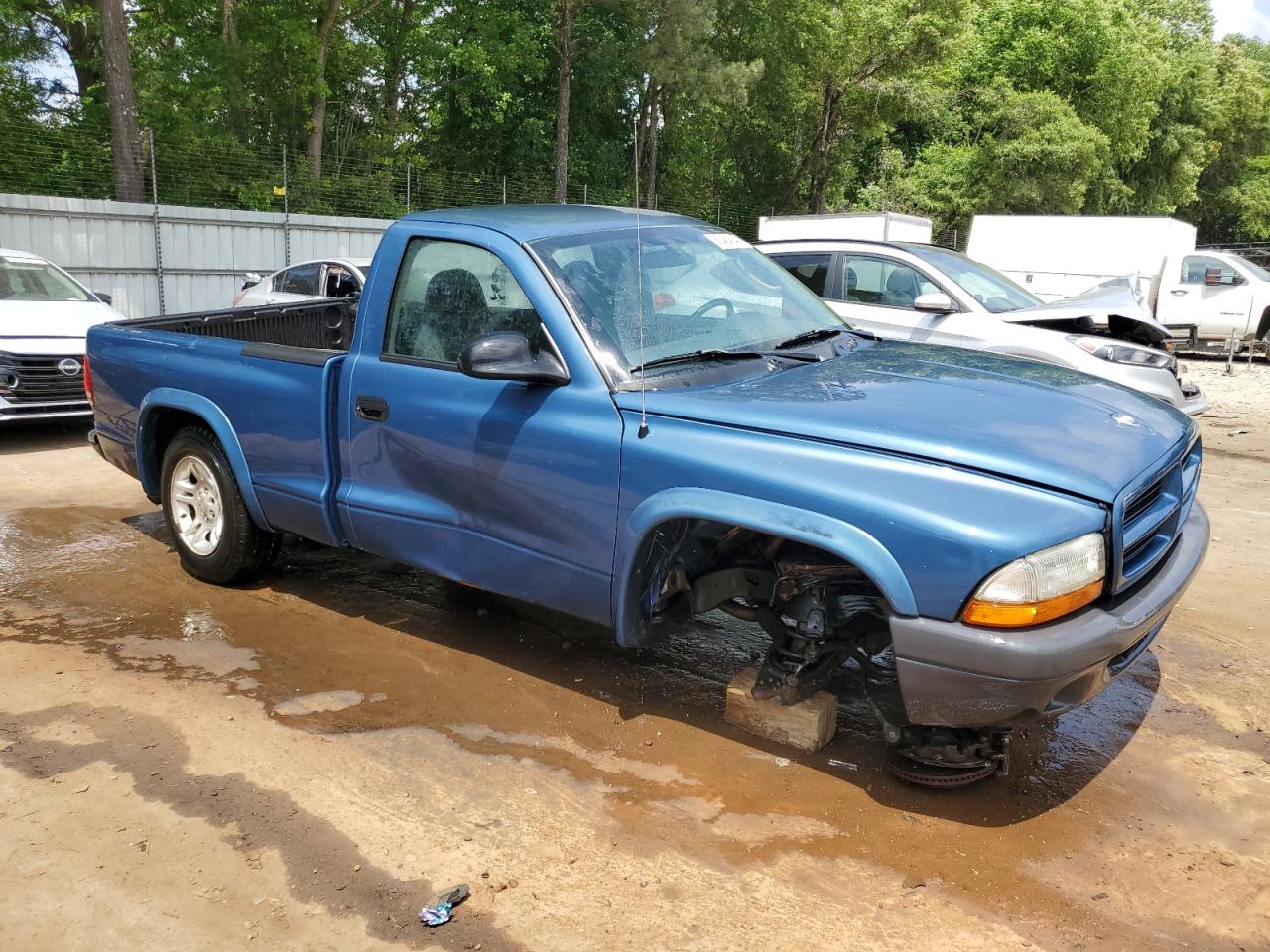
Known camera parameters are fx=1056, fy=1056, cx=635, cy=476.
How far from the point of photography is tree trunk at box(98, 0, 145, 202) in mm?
18953

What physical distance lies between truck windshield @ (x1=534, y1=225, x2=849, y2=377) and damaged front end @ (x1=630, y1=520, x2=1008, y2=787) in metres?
0.72

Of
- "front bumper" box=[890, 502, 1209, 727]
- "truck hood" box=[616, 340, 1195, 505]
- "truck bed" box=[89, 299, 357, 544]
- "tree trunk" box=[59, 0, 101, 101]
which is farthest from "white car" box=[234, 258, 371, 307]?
"tree trunk" box=[59, 0, 101, 101]

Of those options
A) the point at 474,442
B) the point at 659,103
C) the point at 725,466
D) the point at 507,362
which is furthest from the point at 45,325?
the point at 659,103

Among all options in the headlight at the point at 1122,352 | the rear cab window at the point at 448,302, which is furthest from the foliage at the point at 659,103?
the rear cab window at the point at 448,302

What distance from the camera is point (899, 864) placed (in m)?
3.15

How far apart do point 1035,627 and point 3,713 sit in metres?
3.74

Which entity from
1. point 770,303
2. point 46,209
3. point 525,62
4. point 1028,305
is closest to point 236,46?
point 525,62

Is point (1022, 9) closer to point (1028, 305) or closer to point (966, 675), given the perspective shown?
point (1028, 305)

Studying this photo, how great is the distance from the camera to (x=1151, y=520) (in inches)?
133

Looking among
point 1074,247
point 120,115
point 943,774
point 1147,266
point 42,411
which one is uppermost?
point 120,115

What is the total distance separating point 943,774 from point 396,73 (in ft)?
109

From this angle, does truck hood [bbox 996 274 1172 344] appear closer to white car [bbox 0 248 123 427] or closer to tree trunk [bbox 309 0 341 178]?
white car [bbox 0 248 123 427]

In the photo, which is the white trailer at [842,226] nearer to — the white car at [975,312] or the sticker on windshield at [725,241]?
the white car at [975,312]

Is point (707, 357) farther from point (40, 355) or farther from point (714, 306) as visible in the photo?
point (40, 355)
